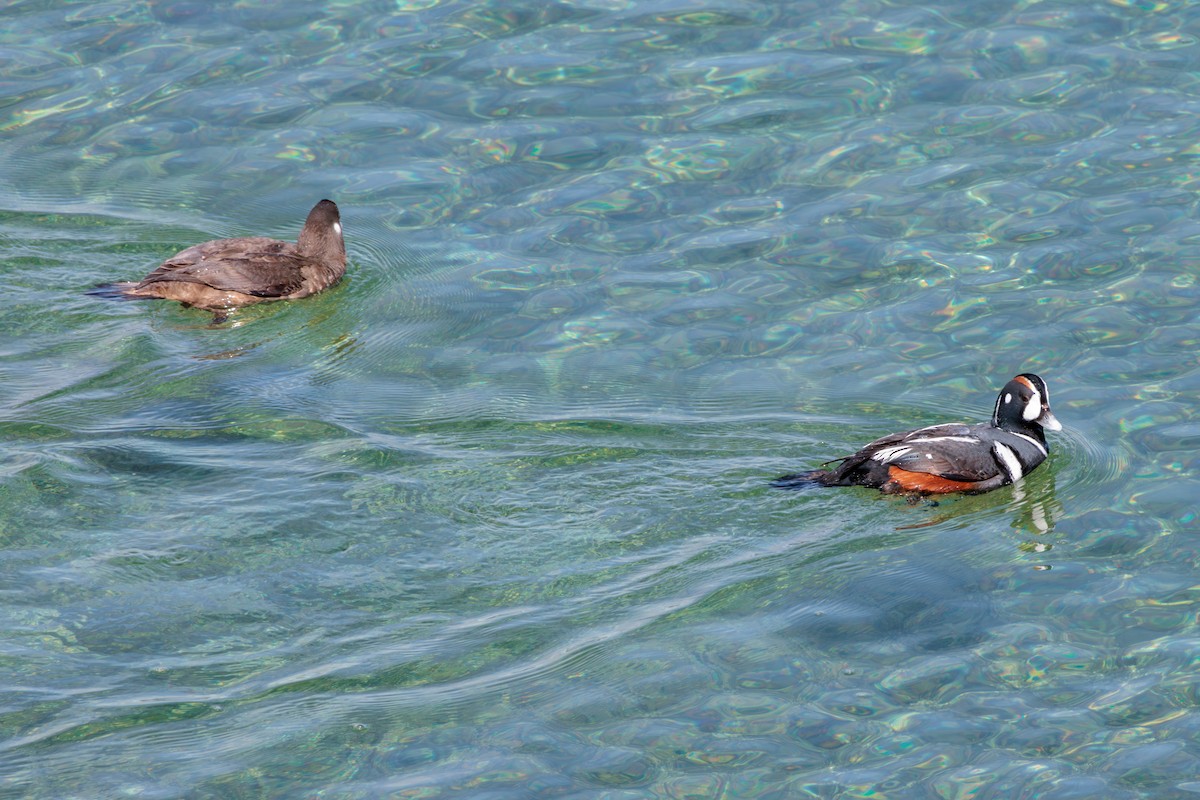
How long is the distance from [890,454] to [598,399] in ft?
6.63

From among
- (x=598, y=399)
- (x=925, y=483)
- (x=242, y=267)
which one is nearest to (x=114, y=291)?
(x=242, y=267)

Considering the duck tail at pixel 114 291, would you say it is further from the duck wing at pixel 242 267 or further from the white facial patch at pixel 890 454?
the white facial patch at pixel 890 454

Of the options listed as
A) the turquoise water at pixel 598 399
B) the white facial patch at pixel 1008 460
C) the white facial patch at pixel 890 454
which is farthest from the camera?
the white facial patch at pixel 1008 460

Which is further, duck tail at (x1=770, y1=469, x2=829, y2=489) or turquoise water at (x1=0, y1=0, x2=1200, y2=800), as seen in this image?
duck tail at (x1=770, y1=469, x2=829, y2=489)

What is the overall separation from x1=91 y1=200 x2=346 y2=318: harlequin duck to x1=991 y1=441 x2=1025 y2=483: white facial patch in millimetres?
5144

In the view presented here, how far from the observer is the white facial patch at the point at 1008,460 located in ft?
31.5

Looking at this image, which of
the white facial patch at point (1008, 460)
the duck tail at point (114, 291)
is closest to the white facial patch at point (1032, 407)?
the white facial patch at point (1008, 460)

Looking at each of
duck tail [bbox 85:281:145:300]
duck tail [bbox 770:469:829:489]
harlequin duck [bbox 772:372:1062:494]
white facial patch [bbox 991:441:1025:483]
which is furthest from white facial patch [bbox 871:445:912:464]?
duck tail [bbox 85:281:145:300]

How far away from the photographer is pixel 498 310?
37.5 feet

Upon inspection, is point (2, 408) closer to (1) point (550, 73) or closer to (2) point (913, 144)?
(1) point (550, 73)

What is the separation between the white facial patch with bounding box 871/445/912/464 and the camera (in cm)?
932

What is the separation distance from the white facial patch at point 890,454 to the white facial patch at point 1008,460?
63cm

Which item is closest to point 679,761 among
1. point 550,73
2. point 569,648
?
point 569,648

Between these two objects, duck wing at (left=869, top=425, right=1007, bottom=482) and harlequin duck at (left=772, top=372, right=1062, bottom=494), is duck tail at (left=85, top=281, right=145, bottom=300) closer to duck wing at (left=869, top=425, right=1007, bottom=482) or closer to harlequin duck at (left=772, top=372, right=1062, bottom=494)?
harlequin duck at (left=772, top=372, right=1062, bottom=494)
